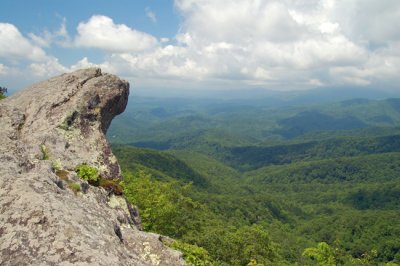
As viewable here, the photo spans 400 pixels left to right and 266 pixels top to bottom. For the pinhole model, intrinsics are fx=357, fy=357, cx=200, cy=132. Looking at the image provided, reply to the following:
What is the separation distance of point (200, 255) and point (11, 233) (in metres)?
10.5

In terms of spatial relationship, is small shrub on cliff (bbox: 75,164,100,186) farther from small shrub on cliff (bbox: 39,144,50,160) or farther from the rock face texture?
small shrub on cliff (bbox: 39,144,50,160)

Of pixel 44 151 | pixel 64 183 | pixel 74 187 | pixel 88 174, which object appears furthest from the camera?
pixel 44 151

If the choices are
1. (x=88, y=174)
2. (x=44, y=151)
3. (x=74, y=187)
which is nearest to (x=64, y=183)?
(x=74, y=187)

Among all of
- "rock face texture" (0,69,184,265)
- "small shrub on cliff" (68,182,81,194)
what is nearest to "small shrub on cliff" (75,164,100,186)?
"rock face texture" (0,69,184,265)

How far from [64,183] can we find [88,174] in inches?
135

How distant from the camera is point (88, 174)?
1836cm

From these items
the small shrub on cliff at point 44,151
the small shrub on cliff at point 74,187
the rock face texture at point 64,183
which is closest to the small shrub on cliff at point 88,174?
the rock face texture at point 64,183

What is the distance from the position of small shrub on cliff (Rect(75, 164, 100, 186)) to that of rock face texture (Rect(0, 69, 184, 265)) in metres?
0.44

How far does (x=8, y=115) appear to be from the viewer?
69.3 feet

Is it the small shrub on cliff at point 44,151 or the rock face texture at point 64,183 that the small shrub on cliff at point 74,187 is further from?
the small shrub on cliff at point 44,151

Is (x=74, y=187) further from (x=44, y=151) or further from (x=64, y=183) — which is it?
(x=44, y=151)

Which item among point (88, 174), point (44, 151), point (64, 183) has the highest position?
point (44, 151)

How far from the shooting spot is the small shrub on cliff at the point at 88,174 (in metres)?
18.3

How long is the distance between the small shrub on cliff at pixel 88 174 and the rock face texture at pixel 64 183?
44 cm
